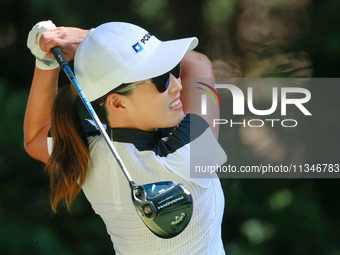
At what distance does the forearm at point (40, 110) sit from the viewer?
1.53 m

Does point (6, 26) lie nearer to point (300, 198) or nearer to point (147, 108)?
point (147, 108)

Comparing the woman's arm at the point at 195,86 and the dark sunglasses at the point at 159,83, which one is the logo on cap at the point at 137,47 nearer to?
the dark sunglasses at the point at 159,83

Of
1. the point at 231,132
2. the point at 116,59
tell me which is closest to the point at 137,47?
the point at 116,59

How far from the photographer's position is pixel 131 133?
4.48 feet

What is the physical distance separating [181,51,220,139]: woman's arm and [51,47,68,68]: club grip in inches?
13.6

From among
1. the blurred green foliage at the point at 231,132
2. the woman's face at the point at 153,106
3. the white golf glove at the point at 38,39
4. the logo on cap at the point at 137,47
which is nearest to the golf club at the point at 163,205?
the woman's face at the point at 153,106

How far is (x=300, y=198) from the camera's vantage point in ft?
6.82

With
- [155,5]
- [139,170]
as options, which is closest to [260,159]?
[155,5]

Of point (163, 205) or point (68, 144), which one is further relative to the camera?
point (68, 144)

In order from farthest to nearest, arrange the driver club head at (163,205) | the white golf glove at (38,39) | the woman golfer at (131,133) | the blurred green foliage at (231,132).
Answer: the blurred green foliage at (231,132) < the white golf glove at (38,39) < the woman golfer at (131,133) < the driver club head at (163,205)

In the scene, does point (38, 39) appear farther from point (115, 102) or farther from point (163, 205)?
point (163, 205)

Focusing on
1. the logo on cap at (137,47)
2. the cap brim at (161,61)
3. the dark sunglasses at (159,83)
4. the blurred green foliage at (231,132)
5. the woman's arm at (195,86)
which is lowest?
the blurred green foliage at (231,132)

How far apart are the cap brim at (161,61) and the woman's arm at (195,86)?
12cm

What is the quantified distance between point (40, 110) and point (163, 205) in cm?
55
